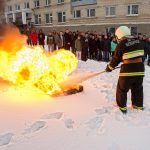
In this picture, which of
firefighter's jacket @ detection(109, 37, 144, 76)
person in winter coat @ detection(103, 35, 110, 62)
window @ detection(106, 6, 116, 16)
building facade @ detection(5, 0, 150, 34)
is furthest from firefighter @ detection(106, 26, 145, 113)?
window @ detection(106, 6, 116, 16)

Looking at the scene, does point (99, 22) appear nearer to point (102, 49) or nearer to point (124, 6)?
point (124, 6)

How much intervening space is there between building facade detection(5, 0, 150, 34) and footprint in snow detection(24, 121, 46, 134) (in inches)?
629

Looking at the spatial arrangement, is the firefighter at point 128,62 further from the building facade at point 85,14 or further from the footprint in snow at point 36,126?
the building facade at point 85,14

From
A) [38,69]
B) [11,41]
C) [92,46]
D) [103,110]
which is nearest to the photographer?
[103,110]

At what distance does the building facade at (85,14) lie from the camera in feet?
94.1

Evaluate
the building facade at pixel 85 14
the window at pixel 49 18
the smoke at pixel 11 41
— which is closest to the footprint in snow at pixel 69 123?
the smoke at pixel 11 41

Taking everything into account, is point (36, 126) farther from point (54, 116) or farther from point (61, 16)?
point (61, 16)

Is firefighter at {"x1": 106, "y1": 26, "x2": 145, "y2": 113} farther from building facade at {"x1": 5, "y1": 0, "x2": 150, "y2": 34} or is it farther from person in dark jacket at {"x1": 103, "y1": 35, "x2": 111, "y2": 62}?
building facade at {"x1": 5, "y1": 0, "x2": 150, "y2": 34}

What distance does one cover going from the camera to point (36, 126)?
541 cm

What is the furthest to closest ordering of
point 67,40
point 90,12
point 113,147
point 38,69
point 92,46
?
point 90,12 < point 67,40 < point 92,46 < point 38,69 < point 113,147

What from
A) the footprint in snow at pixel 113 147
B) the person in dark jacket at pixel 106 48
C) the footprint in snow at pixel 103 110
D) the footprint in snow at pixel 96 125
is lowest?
the footprint in snow at pixel 113 147

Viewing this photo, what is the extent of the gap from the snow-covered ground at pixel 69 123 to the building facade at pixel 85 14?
48.8 ft

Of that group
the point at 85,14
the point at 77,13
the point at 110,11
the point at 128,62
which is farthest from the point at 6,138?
the point at 77,13

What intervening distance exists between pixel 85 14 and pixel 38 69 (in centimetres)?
2829
